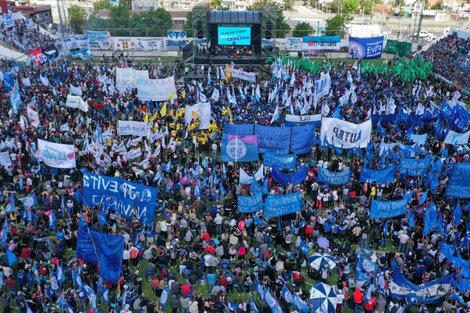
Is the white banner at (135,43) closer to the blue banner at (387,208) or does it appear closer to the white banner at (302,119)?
the white banner at (302,119)

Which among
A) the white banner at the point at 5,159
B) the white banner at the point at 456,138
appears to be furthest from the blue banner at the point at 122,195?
the white banner at the point at 456,138

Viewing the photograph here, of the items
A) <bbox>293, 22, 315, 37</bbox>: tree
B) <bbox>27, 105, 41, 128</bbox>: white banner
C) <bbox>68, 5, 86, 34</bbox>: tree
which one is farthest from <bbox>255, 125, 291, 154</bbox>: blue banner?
<bbox>68, 5, 86, 34</bbox>: tree

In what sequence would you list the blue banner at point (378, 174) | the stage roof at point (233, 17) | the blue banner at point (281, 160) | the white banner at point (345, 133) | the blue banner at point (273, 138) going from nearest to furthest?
the blue banner at point (378, 174) < the blue banner at point (281, 160) < the blue banner at point (273, 138) < the white banner at point (345, 133) < the stage roof at point (233, 17)

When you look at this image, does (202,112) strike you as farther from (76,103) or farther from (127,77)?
(127,77)

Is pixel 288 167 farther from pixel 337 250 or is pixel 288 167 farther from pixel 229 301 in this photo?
pixel 229 301

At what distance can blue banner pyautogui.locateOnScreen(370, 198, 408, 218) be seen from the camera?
14.0 m

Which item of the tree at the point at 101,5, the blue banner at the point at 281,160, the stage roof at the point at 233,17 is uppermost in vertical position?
the stage roof at the point at 233,17

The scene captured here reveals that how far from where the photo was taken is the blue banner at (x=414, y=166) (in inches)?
645

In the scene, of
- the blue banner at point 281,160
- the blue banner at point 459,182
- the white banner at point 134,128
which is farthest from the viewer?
the white banner at point 134,128

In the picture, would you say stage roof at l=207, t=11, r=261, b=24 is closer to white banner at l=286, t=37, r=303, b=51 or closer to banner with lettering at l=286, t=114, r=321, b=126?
white banner at l=286, t=37, r=303, b=51

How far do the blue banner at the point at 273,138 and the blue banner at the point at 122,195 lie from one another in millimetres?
6687

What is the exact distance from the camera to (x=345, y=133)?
61.4ft

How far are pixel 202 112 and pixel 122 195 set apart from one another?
8958mm

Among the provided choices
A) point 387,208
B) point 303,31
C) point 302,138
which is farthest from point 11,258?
point 303,31
